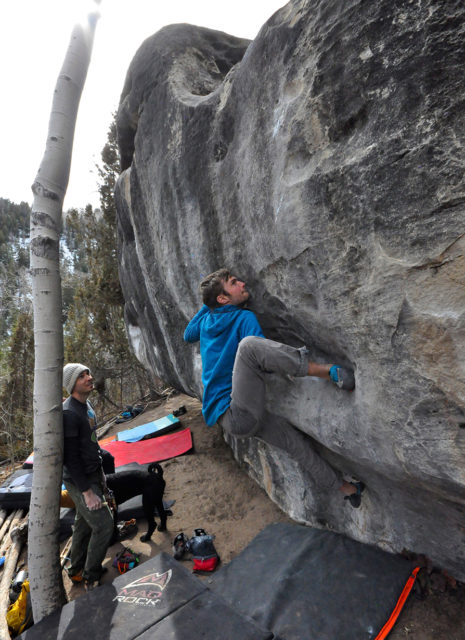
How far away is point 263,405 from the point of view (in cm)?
294

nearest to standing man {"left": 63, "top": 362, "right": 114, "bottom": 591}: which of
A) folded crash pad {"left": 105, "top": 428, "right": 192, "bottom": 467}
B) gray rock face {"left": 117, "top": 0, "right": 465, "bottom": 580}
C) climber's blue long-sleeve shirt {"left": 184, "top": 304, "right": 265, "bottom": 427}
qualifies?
climber's blue long-sleeve shirt {"left": 184, "top": 304, "right": 265, "bottom": 427}

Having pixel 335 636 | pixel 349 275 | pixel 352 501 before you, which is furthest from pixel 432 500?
pixel 349 275

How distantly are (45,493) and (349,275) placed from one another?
117 inches

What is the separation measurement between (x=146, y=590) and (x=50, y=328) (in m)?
2.23

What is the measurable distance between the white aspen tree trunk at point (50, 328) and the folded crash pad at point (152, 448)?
3.43 meters

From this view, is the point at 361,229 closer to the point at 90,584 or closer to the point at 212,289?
the point at 212,289

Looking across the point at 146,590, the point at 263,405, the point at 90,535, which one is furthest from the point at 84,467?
the point at 263,405

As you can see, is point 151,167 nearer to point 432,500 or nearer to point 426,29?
point 426,29

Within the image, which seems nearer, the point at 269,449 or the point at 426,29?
the point at 426,29

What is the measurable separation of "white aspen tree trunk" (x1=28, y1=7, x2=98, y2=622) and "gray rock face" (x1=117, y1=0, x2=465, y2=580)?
3.85 ft

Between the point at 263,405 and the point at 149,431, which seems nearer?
the point at 263,405

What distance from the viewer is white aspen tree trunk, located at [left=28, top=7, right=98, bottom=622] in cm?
315

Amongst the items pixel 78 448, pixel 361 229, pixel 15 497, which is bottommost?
pixel 15 497

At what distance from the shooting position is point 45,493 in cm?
318
